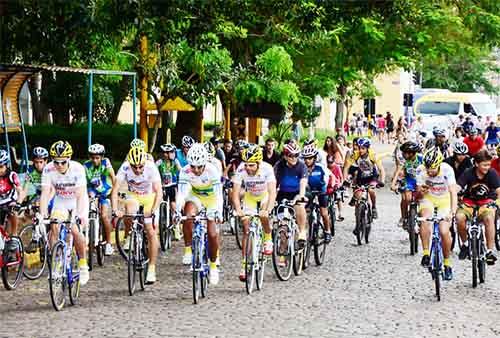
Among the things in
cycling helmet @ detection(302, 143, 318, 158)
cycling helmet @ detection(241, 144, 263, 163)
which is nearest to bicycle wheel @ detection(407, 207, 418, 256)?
cycling helmet @ detection(302, 143, 318, 158)

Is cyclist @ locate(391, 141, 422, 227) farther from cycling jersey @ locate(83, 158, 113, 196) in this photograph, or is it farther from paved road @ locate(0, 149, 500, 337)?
cycling jersey @ locate(83, 158, 113, 196)

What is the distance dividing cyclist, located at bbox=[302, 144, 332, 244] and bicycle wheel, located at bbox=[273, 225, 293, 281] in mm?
1576

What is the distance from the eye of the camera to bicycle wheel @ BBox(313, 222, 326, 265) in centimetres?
1589

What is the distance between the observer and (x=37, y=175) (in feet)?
51.4

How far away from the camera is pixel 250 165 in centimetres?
1416

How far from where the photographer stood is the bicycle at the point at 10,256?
13359 mm

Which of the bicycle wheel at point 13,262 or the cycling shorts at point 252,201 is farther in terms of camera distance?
the cycling shorts at point 252,201

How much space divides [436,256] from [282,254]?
229 centimetres

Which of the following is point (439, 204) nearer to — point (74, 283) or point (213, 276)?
point (213, 276)

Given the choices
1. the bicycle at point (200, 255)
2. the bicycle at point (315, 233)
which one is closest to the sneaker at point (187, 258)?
the bicycle at point (315, 233)

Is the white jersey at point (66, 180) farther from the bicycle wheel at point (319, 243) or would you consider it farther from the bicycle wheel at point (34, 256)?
the bicycle wheel at point (319, 243)

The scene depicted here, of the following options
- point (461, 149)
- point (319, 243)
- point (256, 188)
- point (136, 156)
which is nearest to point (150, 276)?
point (136, 156)

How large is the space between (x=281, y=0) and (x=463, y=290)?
6467 millimetres

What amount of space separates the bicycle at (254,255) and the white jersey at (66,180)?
6.82 ft
